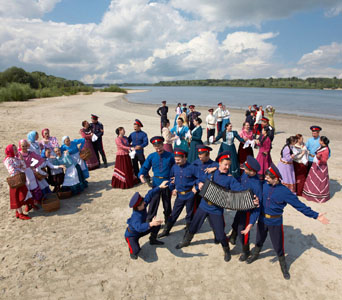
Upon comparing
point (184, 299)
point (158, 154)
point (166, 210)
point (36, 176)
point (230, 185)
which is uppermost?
point (158, 154)

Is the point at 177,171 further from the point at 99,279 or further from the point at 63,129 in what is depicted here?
the point at 63,129

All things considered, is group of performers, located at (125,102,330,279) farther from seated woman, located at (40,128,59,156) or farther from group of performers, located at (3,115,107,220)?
seated woman, located at (40,128,59,156)

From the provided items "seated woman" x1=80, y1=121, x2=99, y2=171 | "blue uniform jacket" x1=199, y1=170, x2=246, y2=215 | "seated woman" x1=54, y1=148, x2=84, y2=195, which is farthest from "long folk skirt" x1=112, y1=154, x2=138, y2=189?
"blue uniform jacket" x1=199, y1=170, x2=246, y2=215

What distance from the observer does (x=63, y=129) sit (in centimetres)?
1716

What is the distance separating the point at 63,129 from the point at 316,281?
17502 millimetres

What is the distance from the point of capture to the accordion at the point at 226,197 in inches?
146

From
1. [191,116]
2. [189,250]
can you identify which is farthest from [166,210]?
[191,116]

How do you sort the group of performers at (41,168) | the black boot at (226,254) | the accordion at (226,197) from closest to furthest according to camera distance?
1. the accordion at (226,197)
2. the black boot at (226,254)
3. the group of performers at (41,168)

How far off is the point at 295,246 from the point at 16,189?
6.59 metres

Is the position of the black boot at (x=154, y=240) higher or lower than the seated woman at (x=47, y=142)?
lower

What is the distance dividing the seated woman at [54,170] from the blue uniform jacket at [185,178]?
153 inches

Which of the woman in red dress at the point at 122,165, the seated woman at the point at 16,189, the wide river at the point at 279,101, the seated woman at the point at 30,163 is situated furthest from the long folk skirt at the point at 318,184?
the wide river at the point at 279,101

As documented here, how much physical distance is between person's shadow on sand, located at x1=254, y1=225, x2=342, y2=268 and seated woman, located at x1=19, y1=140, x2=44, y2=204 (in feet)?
18.9

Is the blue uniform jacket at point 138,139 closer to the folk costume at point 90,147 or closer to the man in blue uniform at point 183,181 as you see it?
the folk costume at point 90,147
